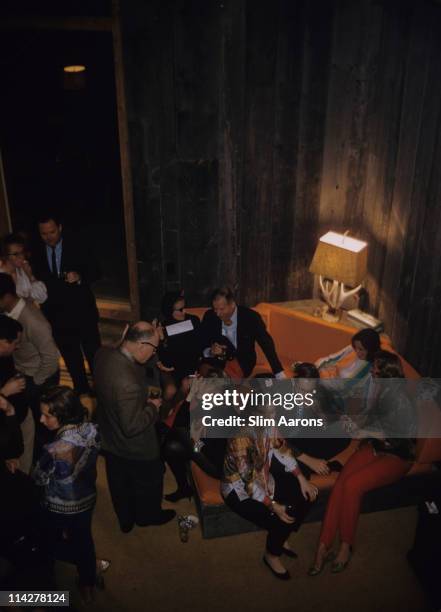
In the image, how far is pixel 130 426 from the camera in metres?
3.16

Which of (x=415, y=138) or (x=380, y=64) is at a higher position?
(x=380, y=64)

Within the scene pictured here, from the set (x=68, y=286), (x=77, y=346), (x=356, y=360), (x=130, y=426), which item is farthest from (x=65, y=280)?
(x=356, y=360)

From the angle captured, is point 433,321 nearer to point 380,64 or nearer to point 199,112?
point 380,64

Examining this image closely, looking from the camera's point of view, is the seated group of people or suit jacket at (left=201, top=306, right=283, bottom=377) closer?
the seated group of people

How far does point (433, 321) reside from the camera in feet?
13.7

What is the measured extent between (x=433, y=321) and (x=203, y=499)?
2251 mm

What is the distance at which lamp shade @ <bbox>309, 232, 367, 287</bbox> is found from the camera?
4.57m

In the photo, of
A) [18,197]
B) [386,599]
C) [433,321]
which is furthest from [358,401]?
[18,197]

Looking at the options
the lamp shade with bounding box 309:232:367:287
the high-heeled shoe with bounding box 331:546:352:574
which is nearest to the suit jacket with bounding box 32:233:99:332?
the lamp shade with bounding box 309:232:367:287

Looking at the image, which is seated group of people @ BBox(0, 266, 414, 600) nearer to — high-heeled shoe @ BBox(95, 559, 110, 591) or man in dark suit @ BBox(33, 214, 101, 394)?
high-heeled shoe @ BBox(95, 559, 110, 591)

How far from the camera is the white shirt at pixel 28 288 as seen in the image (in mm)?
4172

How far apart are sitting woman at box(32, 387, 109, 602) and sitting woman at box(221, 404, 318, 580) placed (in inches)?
32.6

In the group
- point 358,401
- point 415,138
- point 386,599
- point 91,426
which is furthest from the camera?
point 415,138

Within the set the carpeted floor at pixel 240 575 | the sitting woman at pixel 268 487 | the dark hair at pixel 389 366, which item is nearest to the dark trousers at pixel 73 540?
the carpeted floor at pixel 240 575
